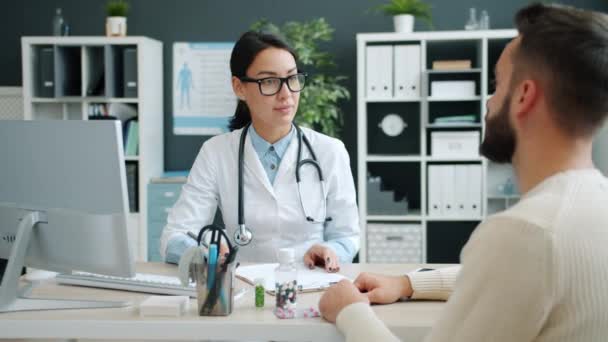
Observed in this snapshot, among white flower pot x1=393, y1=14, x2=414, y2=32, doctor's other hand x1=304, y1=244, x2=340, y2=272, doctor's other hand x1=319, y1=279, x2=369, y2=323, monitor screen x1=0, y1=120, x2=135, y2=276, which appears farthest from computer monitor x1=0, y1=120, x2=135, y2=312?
white flower pot x1=393, y1=14, x2=414, y2=32

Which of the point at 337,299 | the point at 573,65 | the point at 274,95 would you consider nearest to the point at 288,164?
the point at 274,95

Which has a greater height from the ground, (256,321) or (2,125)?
(2,125)

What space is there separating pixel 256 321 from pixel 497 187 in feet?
10.8

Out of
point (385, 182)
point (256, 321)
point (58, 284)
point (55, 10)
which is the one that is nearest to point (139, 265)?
point (58, 284)

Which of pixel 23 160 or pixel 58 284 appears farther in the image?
pixel 58 284

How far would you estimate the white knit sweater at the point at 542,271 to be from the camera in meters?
0.94

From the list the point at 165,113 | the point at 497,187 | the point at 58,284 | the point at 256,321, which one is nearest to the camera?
the point at 256,321

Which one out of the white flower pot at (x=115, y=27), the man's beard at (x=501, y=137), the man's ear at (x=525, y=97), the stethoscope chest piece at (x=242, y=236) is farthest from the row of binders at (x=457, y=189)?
the man's ear at (x=525, y=97)

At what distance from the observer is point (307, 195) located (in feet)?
7.77

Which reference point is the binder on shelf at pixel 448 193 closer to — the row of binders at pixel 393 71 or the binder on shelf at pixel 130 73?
the row of binders at pixel 393 71

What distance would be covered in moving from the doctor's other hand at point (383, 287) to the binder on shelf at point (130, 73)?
10.1 ft

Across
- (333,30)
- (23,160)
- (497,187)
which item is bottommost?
(497,187)

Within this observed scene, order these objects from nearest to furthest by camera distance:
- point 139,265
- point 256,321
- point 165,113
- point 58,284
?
point 256,321, point 58,284, point 139,265, point 165,113

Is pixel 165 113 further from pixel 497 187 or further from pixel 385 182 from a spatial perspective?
pixel 497 187
